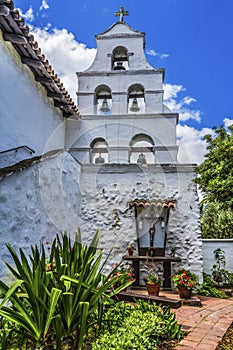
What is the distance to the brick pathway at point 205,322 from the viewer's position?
295cm

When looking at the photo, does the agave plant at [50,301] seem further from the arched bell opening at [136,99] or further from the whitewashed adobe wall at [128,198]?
the arched bell opening at [136,99]

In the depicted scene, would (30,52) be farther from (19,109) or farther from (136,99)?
(136,99)

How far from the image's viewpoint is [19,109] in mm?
5625

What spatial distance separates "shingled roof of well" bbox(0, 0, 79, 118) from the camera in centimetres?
462

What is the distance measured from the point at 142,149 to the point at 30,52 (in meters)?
4.28

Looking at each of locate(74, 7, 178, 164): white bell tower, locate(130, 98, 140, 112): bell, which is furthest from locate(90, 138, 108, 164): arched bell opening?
locate(130, 98, 140, 112): bell

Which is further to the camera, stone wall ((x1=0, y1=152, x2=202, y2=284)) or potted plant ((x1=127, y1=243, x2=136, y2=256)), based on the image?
potted plant ((x1=127, y1=243, x2=136, y2=256))

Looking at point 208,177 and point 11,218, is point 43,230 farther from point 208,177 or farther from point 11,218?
point 208,177

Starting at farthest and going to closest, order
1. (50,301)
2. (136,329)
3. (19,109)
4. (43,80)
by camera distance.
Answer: (43,80), (19,109), (136,329), (50,301)

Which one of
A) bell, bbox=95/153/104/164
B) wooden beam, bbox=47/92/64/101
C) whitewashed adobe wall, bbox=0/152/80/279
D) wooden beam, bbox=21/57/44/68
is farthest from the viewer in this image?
bell, bbox=95/153/104/164

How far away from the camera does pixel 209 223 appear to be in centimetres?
1096

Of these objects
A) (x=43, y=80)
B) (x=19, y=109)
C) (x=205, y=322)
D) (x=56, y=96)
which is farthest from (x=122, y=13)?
(x=205, y=322)

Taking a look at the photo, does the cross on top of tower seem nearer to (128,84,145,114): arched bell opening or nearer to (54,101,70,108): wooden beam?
(128,84,145,114): arched bell opening

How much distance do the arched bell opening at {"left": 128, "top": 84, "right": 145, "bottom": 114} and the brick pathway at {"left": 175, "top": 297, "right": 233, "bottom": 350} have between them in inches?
214
